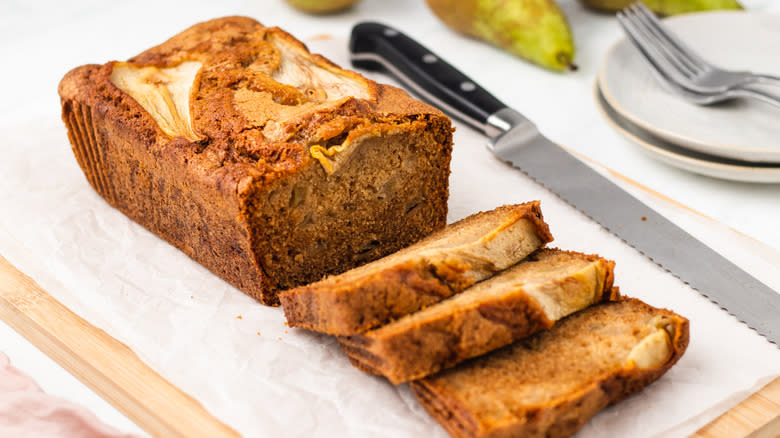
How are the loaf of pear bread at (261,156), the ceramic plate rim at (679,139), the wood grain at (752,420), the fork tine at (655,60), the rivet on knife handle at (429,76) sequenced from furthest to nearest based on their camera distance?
the fork tine at (655,60) < the rivet on knife handle at (429,76) < the ceramic plate rim at (679,139) < the loaf of pear bread at (261,156) < the wood grain at (752,420)

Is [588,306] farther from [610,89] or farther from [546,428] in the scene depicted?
[610,89]

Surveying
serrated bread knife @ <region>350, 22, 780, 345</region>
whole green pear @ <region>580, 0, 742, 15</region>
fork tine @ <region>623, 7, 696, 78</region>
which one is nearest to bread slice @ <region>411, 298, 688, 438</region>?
serrated bread knife @ <region>350, 22, 780, 345</region>

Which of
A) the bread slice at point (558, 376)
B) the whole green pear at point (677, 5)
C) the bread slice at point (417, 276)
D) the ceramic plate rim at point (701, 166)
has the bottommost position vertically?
the bread slice at point (558, 376)

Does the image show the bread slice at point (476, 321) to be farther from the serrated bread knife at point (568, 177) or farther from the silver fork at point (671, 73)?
the silver fork at point (671, 73)

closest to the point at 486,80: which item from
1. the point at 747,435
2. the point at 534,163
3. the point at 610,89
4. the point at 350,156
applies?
the point at 610,89

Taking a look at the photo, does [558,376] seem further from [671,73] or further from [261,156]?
[671,73]

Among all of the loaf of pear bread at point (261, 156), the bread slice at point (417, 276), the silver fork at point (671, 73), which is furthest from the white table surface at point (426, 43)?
the bread slice at point (417, 276)

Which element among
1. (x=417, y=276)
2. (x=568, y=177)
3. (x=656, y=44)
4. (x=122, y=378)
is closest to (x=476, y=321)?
(x=417, y=276)
